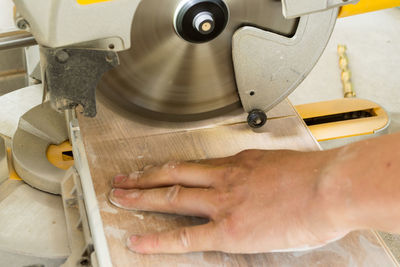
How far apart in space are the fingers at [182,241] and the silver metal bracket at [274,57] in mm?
460

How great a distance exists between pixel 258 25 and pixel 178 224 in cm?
56

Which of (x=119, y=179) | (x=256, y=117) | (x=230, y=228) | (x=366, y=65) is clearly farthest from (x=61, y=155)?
(x=366, y=65)

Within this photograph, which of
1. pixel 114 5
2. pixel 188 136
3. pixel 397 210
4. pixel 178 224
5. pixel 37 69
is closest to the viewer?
pixel 397 210

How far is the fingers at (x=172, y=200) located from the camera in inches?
45.1

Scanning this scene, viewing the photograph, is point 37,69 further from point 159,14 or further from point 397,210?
point 397,210

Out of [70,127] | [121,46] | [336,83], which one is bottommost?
[336,83]

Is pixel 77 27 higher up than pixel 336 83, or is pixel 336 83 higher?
pixel 77 27

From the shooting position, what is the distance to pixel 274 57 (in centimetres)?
135

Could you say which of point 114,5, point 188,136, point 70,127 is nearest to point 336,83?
point 188,136

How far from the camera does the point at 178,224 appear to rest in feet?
3.88

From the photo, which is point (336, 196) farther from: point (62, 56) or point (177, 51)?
point (62, 56)

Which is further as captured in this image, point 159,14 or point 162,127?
point 162,127

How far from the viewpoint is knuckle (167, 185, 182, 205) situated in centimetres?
115

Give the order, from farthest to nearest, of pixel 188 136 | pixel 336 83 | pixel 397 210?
pixel 336 83 → pixel 188 136 → pixel 397 210
